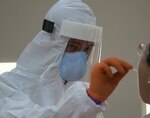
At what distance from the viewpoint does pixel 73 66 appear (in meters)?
1.35

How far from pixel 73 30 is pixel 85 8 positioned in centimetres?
16

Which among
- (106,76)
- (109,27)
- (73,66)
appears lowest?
(109,27)

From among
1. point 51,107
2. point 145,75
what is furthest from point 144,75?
point 51,107

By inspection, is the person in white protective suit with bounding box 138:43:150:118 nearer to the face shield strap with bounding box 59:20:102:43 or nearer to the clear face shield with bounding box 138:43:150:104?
the clear face shield with bounding box 138:43:150:104

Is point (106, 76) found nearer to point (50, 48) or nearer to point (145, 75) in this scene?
point (145, 75)

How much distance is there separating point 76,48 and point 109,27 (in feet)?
4.35

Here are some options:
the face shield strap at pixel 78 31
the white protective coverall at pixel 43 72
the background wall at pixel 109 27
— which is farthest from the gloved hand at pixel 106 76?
the background wall at pixel 109 27

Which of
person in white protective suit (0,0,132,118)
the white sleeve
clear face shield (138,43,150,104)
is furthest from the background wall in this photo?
clear face shield (138,43,150,104)

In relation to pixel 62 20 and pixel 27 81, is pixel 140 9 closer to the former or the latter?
pixel 62 20

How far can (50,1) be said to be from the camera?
2709 mm

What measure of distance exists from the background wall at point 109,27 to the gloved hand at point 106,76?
1578mm

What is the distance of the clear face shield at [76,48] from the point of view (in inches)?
53.2

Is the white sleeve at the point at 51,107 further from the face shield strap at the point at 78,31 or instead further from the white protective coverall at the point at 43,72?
the face shield strap at the point at 78,31

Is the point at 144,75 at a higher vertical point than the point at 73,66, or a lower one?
higher
